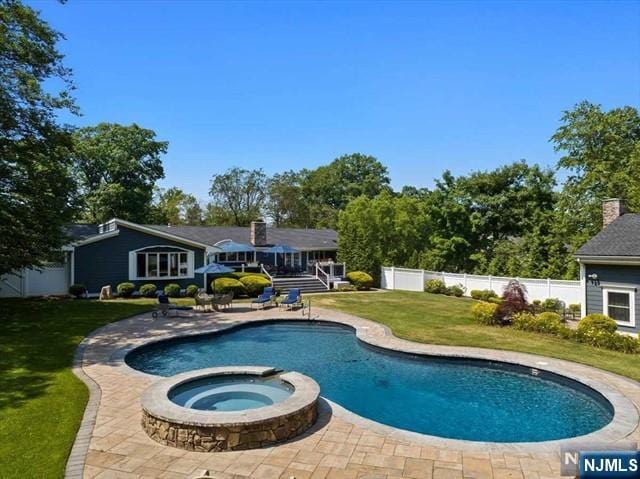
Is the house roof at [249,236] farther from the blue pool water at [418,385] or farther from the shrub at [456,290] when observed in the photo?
the blue pool water at [418,385]

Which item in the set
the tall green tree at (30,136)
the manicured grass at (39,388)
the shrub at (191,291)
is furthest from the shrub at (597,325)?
the tall green tree at (30,136)

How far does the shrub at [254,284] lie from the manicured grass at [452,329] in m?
3.60

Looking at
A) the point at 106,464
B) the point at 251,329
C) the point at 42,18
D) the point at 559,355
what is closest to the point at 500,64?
the point at 559,355

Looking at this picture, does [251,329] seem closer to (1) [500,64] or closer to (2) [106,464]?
(2) [106,464]

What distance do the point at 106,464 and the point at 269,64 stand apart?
653 inches

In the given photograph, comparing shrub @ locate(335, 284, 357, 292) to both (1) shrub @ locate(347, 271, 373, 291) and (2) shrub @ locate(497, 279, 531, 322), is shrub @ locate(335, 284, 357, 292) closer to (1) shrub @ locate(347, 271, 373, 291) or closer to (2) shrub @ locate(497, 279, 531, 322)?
(1) shrub @ locate(347, 271, 373, 291)

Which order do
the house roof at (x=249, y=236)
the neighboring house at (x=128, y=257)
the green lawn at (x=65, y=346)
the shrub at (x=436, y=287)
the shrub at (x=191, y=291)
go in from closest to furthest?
the green lawn at (x=65, y=346) → the neighboring house at (x=128, y=257) → the shrub at (x=191, y=291) → the shrub at (x=436, y=287) → the house roof at (x=249, y=236)

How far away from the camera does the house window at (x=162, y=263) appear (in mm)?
25828

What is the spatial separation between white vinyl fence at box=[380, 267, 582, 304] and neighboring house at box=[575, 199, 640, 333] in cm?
396

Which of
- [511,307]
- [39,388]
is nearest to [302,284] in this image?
[511,307]

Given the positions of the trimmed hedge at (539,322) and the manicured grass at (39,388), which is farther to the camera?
the trimmed hedge at (539,322)

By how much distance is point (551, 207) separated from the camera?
3406 cm

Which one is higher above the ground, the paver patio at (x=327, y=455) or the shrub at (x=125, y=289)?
the shrub at (x=125, y=289)

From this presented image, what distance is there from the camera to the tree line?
17.7m
